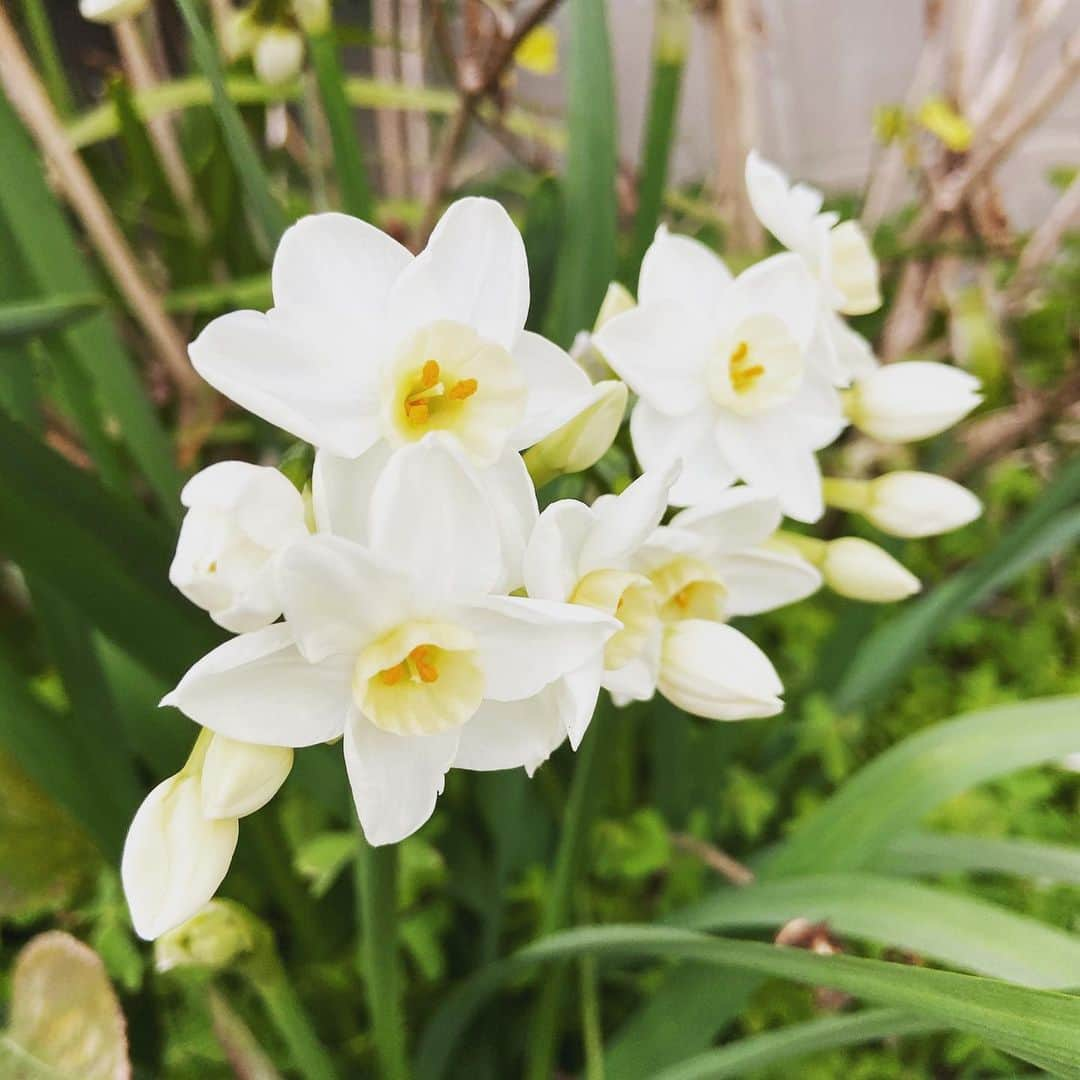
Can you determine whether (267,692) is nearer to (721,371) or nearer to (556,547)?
(556,547)

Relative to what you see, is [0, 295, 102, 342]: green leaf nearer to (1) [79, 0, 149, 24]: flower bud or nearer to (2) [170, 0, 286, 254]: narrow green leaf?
(2) [170, 0, 286, 254]: narrow green leaf

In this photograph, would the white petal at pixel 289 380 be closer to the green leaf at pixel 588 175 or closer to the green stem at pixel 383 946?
the green stem at pixel 383 946

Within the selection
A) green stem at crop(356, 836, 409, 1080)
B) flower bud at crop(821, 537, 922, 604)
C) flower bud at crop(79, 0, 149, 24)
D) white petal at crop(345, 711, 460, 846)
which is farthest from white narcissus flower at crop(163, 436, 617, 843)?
flower bud at crop(79, 0, 149, 24)

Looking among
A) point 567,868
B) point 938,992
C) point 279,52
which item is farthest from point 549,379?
point 279,52

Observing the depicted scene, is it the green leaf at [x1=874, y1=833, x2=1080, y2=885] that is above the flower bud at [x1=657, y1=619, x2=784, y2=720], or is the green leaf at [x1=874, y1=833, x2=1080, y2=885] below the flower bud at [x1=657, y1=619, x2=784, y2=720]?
below

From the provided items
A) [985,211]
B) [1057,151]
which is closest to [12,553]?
[985,211]

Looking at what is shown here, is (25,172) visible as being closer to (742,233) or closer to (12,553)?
(12,553)

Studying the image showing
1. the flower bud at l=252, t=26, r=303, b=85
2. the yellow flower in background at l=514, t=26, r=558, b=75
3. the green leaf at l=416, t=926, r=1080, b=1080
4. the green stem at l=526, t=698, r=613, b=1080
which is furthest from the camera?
the yellow flower in background at l=514, t=26, r=558, b=75

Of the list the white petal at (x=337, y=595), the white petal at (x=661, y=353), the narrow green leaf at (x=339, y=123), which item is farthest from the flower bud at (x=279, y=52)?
the white petal at (x=337, y=595)
